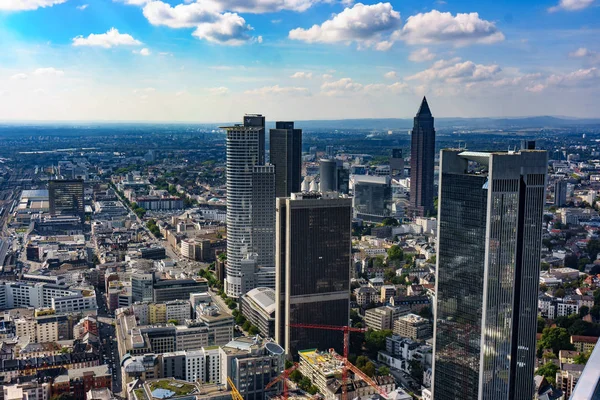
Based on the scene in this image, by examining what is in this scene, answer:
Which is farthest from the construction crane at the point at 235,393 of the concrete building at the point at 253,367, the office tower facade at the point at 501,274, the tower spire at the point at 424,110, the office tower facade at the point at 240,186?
the tower spire at the point at 424,110

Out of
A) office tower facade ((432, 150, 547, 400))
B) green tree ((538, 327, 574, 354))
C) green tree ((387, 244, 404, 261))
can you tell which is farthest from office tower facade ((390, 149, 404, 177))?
office tower facade ((432, 150, 547, 400))

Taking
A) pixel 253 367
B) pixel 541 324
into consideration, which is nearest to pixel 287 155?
pixel 541 324

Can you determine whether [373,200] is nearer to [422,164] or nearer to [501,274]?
[422,164]

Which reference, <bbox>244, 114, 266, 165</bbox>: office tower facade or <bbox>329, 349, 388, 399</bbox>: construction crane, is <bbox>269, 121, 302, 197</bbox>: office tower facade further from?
<bbox>329, 349, 388, 399</bbox>: construction crane

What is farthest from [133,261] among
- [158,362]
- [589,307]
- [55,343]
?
[589,307]

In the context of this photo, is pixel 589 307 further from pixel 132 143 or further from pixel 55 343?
pixel 132 143

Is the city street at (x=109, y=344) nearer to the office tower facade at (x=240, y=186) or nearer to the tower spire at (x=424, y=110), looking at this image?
the office tower facade at (x=240, y=186)
